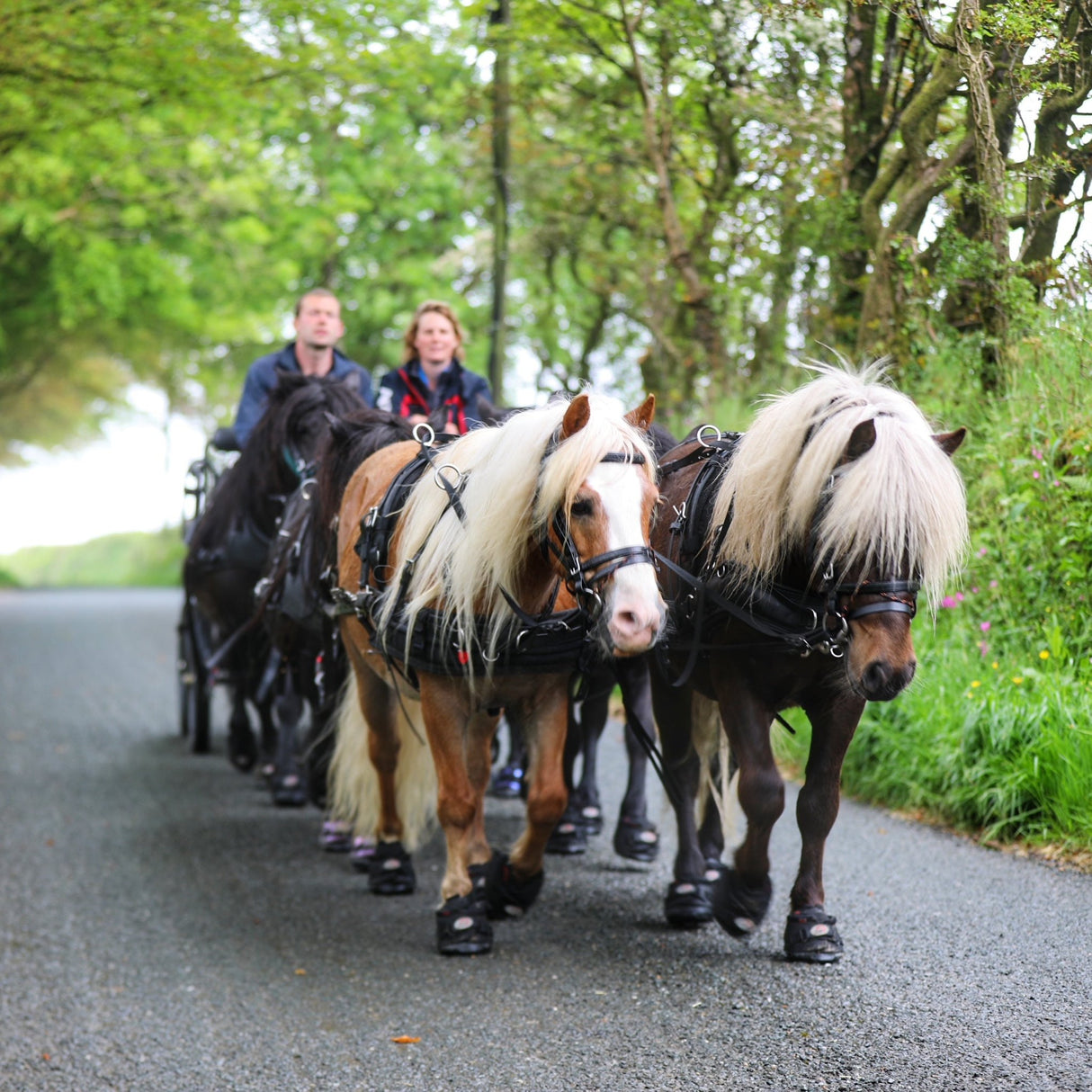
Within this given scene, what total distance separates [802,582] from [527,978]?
1.48 meters

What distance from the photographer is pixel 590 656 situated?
4.09 meters

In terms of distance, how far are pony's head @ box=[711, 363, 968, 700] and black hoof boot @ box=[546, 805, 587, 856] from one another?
222 cm

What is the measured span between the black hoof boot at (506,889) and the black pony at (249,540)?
200cm

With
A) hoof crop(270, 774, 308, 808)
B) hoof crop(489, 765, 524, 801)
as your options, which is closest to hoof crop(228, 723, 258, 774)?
hoof crop(270, 774, 308, 808)

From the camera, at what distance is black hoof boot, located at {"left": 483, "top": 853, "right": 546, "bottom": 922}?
14.6ft

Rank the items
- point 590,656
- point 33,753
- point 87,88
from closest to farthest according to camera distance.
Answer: point 590,656
point 33,753
point 87,88

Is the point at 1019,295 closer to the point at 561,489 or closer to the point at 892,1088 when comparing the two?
the point at 561,489

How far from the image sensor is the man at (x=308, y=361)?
652cm

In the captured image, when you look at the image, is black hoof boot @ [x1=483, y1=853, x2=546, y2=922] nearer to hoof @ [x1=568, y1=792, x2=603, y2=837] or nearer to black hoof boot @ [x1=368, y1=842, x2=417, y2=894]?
black hoof boot @ [x1=368, y1=842, x2=417, y2=894]

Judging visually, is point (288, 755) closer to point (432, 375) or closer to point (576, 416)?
point (432, 375)

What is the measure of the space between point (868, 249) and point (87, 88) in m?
7.14

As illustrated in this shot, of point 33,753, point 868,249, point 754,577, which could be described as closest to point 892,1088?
point 754,577

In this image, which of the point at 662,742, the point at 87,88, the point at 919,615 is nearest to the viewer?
the point at 662,742

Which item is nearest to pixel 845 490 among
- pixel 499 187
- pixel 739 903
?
pixel 739 903
